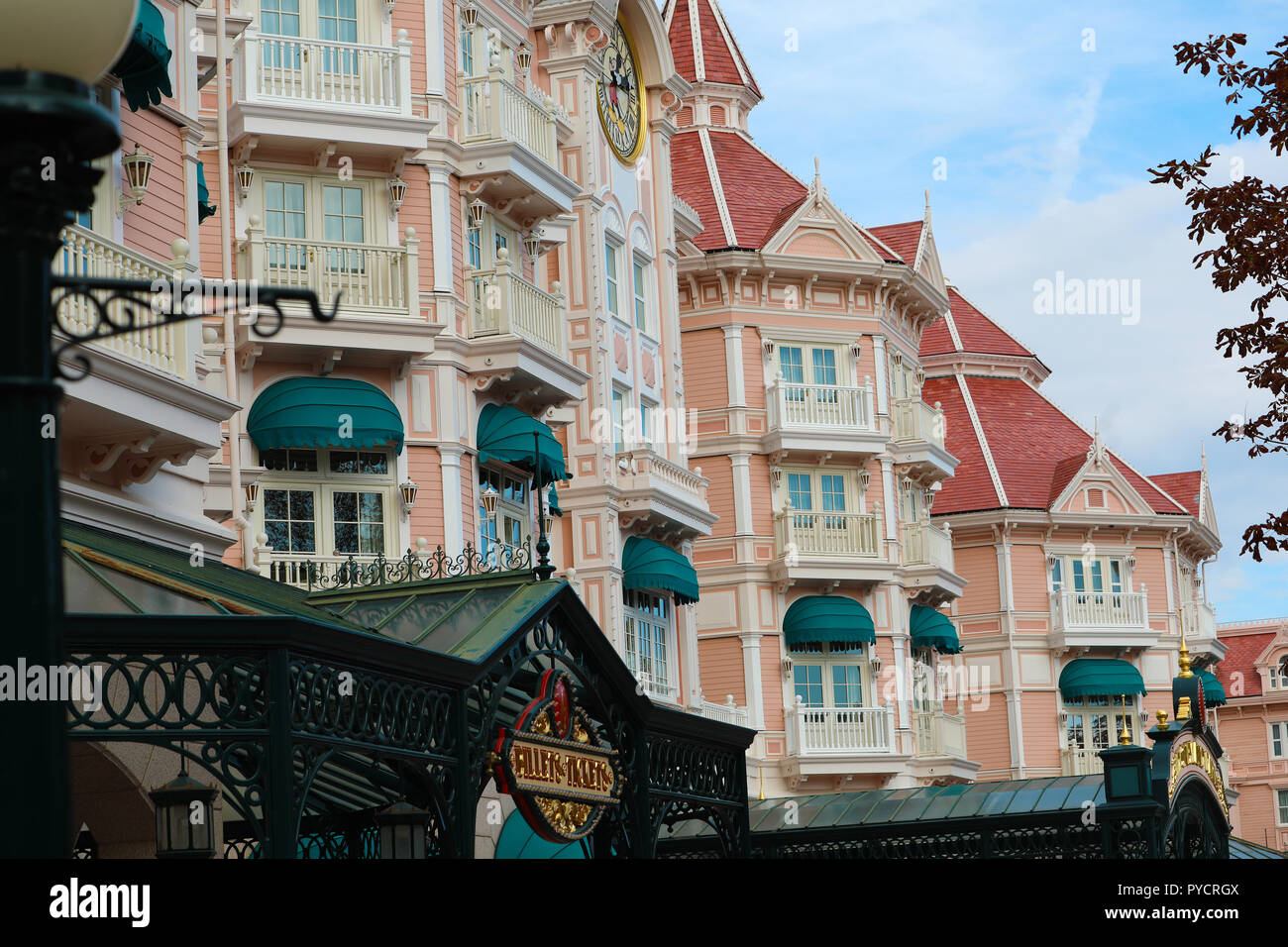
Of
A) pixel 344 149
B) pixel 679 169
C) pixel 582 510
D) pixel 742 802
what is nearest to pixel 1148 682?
pixel 679 169

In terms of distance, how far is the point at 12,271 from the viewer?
4.92 meters

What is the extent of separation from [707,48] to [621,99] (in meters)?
13.9

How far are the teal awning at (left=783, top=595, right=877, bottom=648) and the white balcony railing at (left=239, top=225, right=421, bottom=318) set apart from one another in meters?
16.4

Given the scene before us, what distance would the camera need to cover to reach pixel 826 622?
41.5 metres

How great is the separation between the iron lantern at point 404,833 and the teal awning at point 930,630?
32767 mm

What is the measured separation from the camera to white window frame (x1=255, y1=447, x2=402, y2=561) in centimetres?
2648

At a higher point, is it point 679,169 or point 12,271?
point 679,169

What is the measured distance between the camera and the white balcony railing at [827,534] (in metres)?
42.2

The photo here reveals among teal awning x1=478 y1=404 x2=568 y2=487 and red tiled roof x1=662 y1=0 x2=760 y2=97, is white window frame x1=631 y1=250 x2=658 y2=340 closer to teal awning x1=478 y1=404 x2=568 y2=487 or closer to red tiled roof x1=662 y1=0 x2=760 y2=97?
teal awning x1=478 y1=404 x2=568 y2=487

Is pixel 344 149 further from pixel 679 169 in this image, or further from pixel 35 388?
pixel 35 388

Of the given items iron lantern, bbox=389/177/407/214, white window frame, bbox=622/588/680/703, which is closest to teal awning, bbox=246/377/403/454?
iron lantern, bbox=389/177/407/214

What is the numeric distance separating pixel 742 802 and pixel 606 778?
2762 millimetres

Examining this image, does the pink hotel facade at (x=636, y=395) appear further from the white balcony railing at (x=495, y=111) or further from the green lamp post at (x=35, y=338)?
the green lamp post at (x=35, y=338)
